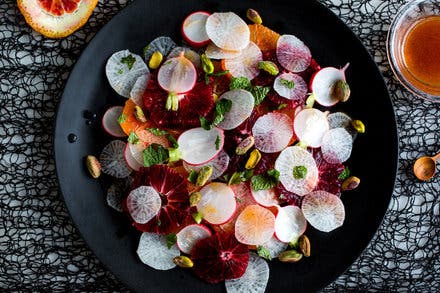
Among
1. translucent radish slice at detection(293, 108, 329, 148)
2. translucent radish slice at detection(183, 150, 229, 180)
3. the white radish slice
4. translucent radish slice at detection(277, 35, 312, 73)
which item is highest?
translucent radish slice at detection(277, 35, 312, 73)

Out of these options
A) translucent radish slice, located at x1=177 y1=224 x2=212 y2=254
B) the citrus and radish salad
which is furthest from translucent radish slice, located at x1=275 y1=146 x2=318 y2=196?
translucent radish slice, located at x1=177 y1=224 x2=212 y2=254

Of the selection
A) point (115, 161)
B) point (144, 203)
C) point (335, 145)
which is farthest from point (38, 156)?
point (335, 145)

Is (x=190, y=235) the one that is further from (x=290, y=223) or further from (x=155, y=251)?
(x=290, y=223)

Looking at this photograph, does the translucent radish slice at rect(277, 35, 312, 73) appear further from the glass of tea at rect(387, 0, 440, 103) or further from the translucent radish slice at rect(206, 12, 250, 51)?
the glass of tea at rect(387, 0, 440, 103)

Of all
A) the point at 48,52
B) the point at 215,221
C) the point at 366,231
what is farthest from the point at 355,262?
the point at 48,52

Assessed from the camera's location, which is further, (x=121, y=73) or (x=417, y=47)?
(x=417, y=47)

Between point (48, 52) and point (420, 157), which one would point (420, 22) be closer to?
point (420, 157)

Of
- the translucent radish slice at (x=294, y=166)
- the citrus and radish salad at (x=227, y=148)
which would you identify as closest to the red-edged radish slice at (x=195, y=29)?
the citrus and radish salad at (x=227, y=148)
